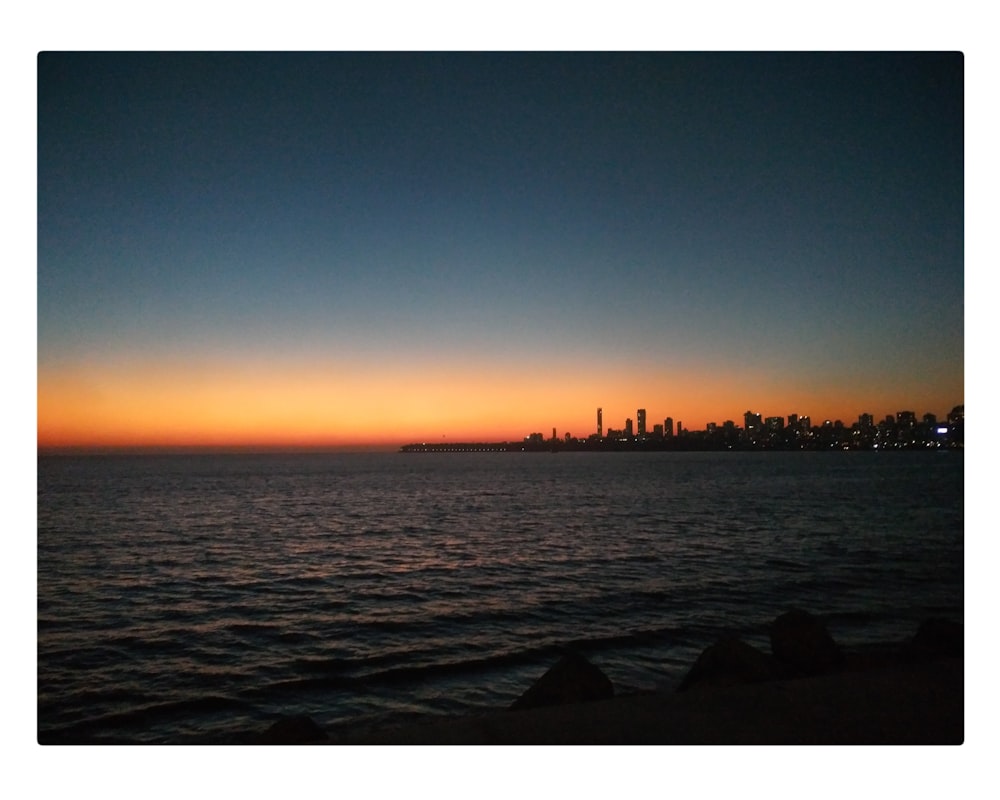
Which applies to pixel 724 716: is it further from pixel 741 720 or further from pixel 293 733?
pixel 293 733

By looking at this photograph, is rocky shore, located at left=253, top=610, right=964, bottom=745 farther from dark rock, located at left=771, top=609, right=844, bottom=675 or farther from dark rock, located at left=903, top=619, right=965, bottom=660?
dark rock, located at left=903, top=619, right=965, bottom=660

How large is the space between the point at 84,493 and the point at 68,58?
39722 mm

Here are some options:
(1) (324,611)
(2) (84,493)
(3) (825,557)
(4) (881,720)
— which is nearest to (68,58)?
(4) (881,720)

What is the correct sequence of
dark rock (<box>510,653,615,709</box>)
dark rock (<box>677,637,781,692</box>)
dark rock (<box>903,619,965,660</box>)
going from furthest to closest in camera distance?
dark rock (<box>903,619,965,660</box>)
dark rock (<box>677,637,781,692</box>)
dark rock (<box>510,653,615,709</box>)

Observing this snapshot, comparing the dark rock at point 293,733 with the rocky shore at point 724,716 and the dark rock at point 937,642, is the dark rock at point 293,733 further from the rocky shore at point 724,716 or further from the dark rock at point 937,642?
the dark rock at point 937,642

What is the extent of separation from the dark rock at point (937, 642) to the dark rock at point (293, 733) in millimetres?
6007

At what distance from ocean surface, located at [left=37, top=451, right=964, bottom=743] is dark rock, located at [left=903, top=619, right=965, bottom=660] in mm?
1449

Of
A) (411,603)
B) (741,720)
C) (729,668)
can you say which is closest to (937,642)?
(729,668)

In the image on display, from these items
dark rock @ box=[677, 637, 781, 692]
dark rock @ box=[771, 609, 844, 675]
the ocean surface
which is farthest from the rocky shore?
the ocean surface

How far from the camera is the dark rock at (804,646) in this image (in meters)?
6.34

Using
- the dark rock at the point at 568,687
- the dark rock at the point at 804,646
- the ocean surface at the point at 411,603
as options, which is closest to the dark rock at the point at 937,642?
the dark rock at the point at 804,646

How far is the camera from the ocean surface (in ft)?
22.2

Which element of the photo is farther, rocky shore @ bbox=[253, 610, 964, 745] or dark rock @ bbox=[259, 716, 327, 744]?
dark rock @ bbox=[259, 716, 327, 744]
